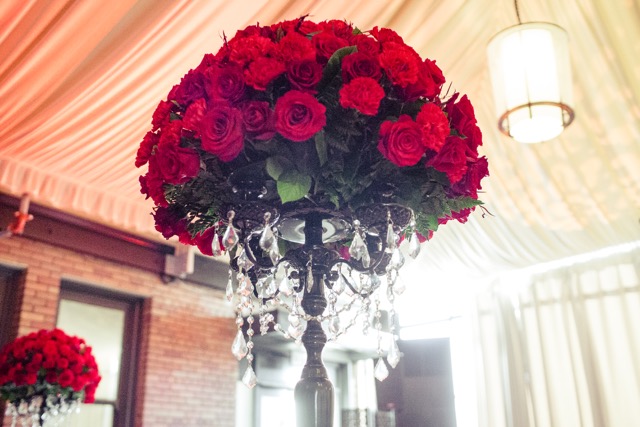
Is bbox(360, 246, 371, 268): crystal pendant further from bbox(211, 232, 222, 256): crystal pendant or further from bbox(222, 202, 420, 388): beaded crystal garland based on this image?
bbox(211, 232, 222, 256): crystal pendant

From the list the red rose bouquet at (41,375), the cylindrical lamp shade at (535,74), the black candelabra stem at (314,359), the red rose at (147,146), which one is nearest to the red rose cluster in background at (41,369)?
the red rose bouquet at (41,375)

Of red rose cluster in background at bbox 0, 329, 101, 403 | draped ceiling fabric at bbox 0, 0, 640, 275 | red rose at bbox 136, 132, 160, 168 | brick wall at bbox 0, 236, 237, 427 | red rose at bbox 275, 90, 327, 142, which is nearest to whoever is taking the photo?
red rose at bbox 275, 90, 327, 142

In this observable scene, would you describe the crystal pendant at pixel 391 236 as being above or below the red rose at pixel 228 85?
below

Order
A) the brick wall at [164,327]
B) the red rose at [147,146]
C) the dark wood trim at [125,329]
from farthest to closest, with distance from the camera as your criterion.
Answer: the dark wood trim at [125,329]
the brick wall at [164,327]
the red rose at [147,146]

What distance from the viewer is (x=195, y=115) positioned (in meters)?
1.25

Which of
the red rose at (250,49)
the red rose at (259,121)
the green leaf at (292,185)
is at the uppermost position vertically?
the red rose at (250,49)

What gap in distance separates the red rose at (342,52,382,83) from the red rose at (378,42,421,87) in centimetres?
3

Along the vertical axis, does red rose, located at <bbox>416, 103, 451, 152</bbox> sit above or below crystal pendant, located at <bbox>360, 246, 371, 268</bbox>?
above

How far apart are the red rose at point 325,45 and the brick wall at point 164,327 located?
456 cm

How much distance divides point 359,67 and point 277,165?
0.27 metres

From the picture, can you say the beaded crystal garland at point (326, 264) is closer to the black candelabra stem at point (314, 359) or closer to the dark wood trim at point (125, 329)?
the black candelabra stem at point (314, 359)

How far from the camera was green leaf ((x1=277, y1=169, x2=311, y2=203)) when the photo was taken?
3.79 feet

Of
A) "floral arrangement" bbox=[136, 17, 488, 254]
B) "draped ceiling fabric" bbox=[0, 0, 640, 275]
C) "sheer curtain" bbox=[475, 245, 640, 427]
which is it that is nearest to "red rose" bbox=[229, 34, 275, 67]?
"floral arrangement" bbox=[136, 17, 488, 254]

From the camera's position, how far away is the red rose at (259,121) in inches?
46.1
